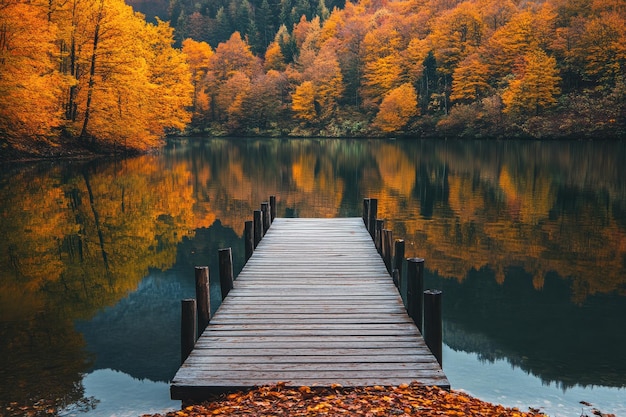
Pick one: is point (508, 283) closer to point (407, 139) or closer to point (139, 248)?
point (139, 248)

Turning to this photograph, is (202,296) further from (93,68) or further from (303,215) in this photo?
(93,68)

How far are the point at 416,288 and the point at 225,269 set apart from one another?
344 cm

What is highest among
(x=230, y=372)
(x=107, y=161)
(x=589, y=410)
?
(x=107, y=161)

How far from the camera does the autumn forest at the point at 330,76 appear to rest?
40562 mm

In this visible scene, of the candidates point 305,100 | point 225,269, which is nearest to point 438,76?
point 305,100

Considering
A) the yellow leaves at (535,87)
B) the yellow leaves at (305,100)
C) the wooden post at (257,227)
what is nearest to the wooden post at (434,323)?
the wooden post at (257,227)

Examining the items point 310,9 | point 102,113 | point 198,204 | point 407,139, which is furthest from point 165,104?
point 310,9

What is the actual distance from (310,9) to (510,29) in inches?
3487

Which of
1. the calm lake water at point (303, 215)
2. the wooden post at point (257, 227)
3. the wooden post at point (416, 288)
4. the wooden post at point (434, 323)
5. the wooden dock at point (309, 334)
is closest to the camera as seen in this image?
the wooden dock at point (309, 334)

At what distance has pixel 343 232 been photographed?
16188 mm

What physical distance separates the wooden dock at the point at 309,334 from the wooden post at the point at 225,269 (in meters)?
0.17

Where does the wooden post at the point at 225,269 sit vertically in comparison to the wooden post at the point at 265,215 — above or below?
below

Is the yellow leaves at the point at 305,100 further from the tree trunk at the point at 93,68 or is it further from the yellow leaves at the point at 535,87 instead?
the tree trunk at the point at 93,68

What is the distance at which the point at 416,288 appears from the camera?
8531mm
